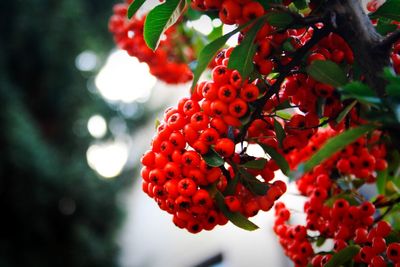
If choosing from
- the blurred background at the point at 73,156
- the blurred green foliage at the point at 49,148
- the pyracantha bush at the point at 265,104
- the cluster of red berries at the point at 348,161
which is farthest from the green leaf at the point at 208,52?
the blurred green foliage at the point at 49,148

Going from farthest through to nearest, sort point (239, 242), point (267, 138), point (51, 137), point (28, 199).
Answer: point (51, 137), point (28, 199), point (239, 242), point (267, 138)

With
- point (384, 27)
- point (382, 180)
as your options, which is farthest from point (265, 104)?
point (382, 180)

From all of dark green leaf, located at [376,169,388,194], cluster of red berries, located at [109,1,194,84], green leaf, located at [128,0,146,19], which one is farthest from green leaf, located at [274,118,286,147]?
cluster of red berries, located at [109,1,194,84]

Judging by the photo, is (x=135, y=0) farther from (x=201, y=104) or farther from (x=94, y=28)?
(x=94, y=28)

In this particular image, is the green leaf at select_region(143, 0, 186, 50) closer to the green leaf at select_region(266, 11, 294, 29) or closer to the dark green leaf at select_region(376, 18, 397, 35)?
the green leaf at select_region(266, 11, 294, 29)

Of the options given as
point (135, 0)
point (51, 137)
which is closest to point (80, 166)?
point (51, 137)

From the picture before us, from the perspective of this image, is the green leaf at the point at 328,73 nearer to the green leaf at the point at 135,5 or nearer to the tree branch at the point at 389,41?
the tree branch at the point at 389,41
